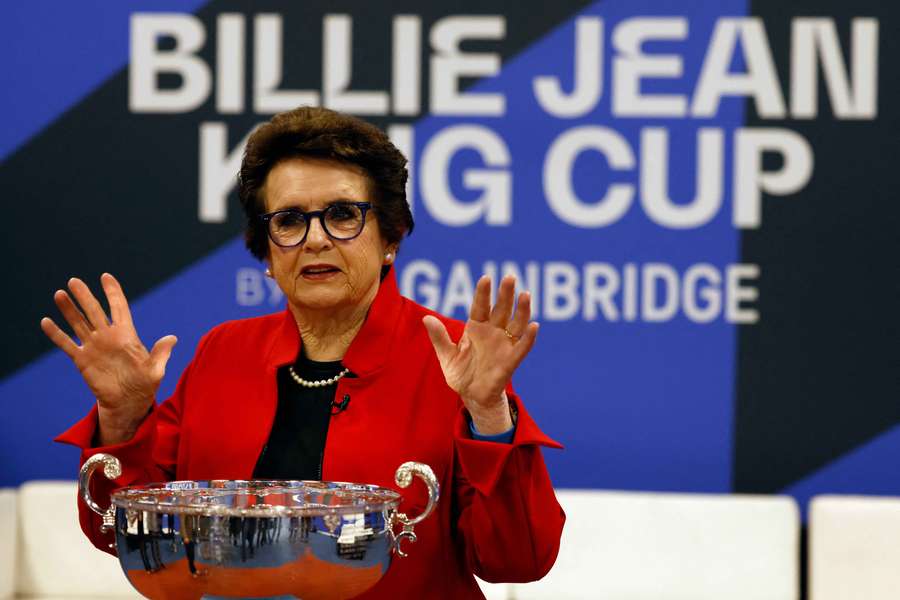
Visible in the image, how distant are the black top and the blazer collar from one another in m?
0.03

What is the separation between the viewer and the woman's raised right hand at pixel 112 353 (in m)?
1.84

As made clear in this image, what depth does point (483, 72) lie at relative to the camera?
4289 mm

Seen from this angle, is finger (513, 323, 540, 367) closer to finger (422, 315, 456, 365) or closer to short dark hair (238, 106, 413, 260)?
finger (422, 315, 456, 365)

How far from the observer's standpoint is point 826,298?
13.7 ft

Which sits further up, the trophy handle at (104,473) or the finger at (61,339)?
the finger at (61,339)

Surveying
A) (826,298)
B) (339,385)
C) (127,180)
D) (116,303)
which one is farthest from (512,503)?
(127,180)

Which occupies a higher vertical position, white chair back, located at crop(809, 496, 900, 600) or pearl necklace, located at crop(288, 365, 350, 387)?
pearl necklace, located at crop(288, 365, 350, 387)

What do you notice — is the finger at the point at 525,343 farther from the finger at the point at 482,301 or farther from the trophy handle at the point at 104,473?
the trophy handle at the point at 104,473

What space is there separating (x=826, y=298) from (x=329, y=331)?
2439 mm

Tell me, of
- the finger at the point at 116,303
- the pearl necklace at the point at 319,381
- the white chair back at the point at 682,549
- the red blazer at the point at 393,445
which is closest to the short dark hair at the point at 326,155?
the red blazer at the point at 393,445

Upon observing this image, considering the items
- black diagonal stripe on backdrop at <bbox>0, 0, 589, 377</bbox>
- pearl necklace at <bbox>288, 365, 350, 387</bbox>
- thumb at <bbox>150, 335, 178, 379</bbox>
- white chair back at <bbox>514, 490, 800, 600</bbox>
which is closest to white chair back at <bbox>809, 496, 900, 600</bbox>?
white chair back at <bbox>514, 490, 800, 600</bbox>

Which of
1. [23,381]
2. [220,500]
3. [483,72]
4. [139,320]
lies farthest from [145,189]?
[220,500]

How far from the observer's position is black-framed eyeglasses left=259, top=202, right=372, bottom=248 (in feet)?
6.79

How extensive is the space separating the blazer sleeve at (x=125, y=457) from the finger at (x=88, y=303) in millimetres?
148
